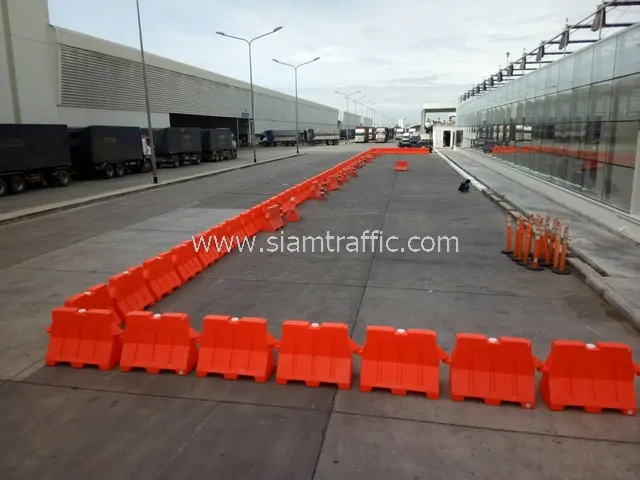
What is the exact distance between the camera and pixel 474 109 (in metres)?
54.0

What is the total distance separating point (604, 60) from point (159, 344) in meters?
17.2

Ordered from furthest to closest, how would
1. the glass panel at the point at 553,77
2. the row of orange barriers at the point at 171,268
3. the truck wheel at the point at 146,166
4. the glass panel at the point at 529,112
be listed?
1. the truck wheel at the point at 146,166
2. the glass panel at the point at 529,112
3. the glass panel at the point at 553,77
4. the row of orange barriers at the point at 171,268

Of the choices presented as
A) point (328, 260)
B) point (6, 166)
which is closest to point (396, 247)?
point (328, 260)

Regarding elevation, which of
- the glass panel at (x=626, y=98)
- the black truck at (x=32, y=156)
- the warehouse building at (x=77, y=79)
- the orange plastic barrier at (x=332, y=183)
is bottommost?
the orange plastic barrier at (x=332, y=183)

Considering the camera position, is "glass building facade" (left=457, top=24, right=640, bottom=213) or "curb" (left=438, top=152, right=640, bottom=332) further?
"glass building facade" (left=457, top=24, right=640, bottom=213)

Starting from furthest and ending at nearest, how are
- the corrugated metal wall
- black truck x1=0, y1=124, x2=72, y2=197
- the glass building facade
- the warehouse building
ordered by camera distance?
the corrugated metal wall
the warehouse building
black truck x1=0, y1=124, x2=72, y2=197
the glass building facade

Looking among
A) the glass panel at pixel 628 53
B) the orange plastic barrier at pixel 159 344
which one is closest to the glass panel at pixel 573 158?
the glass panel at pixel 628 53

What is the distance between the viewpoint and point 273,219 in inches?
606

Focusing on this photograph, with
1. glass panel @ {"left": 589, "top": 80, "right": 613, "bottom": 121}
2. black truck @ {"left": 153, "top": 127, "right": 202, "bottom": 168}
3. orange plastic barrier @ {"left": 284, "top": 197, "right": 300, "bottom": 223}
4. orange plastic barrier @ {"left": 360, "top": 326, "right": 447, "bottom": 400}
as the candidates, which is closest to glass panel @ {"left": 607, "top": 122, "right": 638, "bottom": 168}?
glass panel @ {"left": 589, "top": 80, "right": 613, "bottom": 121}

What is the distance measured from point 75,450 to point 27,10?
31.2 meters

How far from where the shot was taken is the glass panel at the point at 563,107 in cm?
2039

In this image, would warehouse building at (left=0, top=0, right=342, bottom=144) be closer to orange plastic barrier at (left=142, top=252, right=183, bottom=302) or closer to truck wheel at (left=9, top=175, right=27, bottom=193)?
truck wheel at (left=9, top=175, right=27, bottom=193)

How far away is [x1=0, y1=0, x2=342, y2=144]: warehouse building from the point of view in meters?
27.4

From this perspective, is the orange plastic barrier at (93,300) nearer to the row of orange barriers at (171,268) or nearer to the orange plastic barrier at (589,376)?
the row of orange barriers at (171,268)
